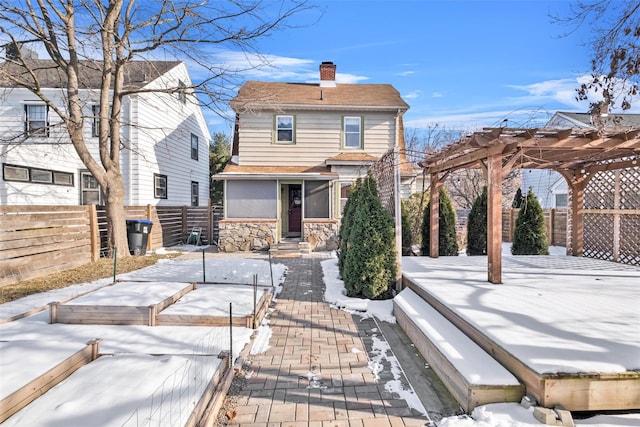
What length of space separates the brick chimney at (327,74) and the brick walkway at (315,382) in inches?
461

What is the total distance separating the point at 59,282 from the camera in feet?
21.3

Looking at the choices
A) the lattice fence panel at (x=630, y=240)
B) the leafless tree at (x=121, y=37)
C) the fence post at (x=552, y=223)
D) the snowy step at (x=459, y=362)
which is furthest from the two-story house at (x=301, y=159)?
the snowy step at (x=459, y=362)

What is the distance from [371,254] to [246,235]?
22.9 feet

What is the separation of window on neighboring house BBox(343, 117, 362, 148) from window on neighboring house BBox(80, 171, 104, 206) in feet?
30.4

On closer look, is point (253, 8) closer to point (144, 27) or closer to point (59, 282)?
point (144, 27)

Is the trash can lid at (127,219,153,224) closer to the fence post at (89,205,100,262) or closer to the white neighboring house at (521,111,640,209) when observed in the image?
the fence post at (89,205,100,262)

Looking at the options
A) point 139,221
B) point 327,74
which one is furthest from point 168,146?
point 327,74

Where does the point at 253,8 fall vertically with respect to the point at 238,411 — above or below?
above

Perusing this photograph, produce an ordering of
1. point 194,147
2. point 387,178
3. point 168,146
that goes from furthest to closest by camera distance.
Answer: point 194,147 → point 168,146 → point 387,178

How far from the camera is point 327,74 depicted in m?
14.4

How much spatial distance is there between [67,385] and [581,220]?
9.37m

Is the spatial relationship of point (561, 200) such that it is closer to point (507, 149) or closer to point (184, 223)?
point (507, 149)

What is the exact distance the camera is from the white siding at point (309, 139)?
1272 centimetres

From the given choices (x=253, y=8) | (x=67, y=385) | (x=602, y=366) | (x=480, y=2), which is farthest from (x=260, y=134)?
(x=602, y=366)
